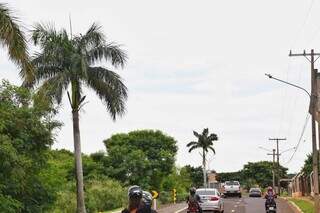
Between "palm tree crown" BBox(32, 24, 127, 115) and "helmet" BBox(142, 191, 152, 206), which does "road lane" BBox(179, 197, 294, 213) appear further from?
"helmet" BBox(142, 191, 152, 206)

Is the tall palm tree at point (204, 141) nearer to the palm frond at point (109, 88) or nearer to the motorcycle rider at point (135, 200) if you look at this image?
the palm frond at point (109, 88)

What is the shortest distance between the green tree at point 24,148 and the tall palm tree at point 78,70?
424 cm

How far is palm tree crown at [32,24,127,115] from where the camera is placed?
109 ft

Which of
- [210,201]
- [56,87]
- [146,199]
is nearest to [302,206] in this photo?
[210,201]

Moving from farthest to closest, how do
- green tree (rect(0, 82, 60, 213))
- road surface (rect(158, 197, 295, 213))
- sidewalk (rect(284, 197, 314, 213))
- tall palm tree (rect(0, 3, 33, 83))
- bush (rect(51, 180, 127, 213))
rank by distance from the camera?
road surface (rect(158, 197, 295, 213)), bush (rect(51, 180, 127, 213)), sidewalk (rect(284, 197, 314, 213)), green tree (rect(0, 82, 60, 213)), tall palm tree (rect(0, 3, 33, 83))

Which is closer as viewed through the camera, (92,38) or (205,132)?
(92,38)

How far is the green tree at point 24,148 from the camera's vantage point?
2306 centimetres

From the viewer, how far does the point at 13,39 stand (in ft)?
53.0

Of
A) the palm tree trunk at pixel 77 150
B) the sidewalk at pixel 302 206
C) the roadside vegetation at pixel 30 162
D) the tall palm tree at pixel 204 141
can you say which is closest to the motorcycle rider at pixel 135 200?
the roadside vegetation at pixel 30 162

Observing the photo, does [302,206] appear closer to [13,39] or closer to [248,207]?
[248,207]

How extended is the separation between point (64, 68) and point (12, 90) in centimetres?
832

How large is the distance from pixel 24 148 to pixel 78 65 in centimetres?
827

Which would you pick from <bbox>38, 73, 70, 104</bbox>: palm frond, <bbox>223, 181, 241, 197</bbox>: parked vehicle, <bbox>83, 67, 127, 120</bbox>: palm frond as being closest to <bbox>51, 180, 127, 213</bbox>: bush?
<bbox>83, 67, 127, 120</bbox>: palm frond

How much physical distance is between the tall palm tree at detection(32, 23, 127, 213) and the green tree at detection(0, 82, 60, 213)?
167 inches
